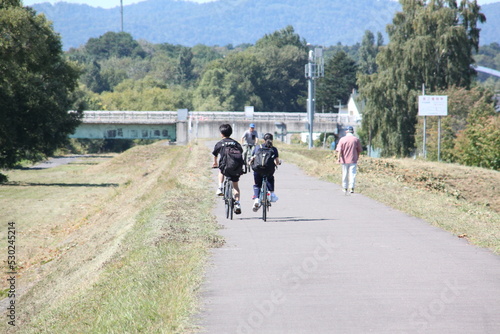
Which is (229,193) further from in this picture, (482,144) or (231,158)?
(482,144)

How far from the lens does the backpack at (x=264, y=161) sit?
46.0 feet

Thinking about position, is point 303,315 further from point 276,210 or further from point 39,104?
point 39,104

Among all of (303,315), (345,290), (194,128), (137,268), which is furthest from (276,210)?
(194,128)

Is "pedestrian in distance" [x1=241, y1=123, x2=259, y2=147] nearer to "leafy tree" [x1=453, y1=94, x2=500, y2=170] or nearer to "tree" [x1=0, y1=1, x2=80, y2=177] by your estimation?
"tree" [x1=0, y1=1, x2=80, y2=177]

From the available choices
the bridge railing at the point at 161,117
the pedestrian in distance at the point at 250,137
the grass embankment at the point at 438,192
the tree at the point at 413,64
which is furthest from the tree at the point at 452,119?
the bridge railing at the point at 161,117

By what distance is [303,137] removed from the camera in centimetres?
13612

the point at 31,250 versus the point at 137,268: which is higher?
the point at 137,268

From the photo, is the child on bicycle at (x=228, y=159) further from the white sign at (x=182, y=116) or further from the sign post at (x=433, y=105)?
the white sign at (x=182, y=116)

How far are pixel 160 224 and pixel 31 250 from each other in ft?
22.6

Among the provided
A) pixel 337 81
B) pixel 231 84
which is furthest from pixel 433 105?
pixel 231 84

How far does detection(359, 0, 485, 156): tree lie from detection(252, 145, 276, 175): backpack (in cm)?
4468

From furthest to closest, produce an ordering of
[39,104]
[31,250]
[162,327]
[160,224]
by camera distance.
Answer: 1. [39,104]
2. [31,250]
3. [160,224]
4. [162,327]

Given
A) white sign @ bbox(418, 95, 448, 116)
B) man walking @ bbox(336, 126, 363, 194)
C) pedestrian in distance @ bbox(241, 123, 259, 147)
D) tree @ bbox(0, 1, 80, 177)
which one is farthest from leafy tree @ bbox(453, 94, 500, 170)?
man walking @ bbox(336, 126, 363, 194)

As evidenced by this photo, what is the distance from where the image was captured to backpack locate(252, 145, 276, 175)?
46.0 ft
